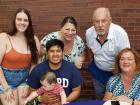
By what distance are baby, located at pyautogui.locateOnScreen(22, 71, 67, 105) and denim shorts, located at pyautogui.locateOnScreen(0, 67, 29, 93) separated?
0.43 m

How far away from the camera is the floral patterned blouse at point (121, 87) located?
16.0ft

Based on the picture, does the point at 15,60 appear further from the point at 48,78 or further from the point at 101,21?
the point at 101,21

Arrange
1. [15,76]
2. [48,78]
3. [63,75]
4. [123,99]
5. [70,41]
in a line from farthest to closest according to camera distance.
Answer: [70,41] → [15,76] → [63,75] → [48,78] → [123,99]

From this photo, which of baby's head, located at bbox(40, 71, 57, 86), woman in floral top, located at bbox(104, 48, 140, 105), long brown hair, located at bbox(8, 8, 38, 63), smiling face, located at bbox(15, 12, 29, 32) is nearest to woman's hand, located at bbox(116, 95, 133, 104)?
woman in floral top, located at bbox(104, 48, 140, 105)

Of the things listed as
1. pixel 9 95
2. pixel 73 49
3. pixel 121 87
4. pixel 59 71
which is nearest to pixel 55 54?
pixel 59 71

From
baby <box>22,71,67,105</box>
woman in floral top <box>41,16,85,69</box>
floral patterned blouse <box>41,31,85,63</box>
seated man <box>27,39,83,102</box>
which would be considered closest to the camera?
baby <box>22,71,67,105</box>

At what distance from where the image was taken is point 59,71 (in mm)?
5086

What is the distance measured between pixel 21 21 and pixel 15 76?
745 mm

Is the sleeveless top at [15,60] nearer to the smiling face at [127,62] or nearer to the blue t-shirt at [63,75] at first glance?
the blue t-shirt at [63,75]

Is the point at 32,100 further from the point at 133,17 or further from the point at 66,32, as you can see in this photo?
the point at 133,17

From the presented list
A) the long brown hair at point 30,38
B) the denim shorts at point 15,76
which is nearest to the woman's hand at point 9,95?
the denim shorts at point 15,76

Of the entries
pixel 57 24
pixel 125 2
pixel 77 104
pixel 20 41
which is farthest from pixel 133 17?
pixel 77 104

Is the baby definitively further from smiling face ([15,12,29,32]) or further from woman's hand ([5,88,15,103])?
smiling face ([15,12,29,32])

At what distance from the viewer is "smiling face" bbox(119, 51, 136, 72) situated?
Answer: 4922 millimetres
